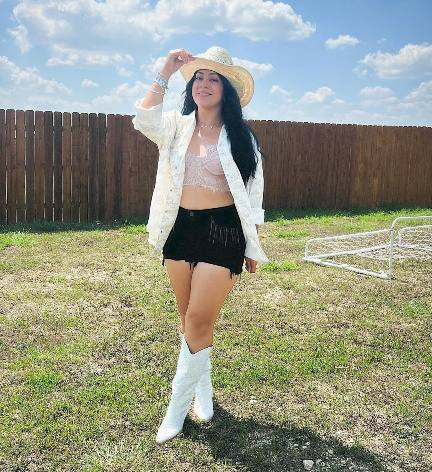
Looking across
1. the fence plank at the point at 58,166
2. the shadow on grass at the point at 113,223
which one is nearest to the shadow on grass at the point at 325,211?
the shadow on grass at the point at 113,223

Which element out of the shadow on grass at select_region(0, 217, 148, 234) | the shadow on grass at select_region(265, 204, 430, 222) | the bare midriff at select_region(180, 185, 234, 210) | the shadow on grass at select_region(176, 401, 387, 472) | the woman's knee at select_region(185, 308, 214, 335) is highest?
the bare midriff at select_region(180, 185, 234, 210)

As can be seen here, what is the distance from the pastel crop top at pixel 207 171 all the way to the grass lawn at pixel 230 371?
4.58 feet

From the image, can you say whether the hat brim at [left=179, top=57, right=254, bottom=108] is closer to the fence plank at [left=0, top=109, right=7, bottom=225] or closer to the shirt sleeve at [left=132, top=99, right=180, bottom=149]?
the shirt sleeve at [left=132, top=99, right=180, bottom=149]

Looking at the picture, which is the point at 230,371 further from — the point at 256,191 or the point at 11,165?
the point at 11,165

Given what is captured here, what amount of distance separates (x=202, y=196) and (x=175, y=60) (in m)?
0.75

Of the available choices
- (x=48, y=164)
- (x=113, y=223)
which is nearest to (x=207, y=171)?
(x=113, y=223)

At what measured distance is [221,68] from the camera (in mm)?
3197

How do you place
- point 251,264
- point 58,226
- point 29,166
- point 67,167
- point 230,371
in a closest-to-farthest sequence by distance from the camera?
point 251,264
point 230,371
point 58,226
point 29,166
point 67,167

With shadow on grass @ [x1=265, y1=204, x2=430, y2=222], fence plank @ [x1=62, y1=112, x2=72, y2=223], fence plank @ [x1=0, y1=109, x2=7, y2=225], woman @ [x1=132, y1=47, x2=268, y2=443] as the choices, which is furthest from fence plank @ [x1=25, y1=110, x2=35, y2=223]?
woman @ [x1=132, y1=47, x2=268, y2=443]

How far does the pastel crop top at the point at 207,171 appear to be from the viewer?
3.11 meters

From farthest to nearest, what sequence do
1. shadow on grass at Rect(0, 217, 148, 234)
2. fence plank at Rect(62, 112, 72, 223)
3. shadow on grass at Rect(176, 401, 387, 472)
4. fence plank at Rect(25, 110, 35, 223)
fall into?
fence plank at Rect(62, 112, 72, 223) < fence plank at Rect(25, 110, 35, 223) < shadow on grass at Rect(0, 217, 148, 234) < shadow on grass at Rect(176, 401, 387, 472)

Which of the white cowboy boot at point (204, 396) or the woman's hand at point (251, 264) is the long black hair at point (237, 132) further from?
the white cowboy boot at point (204, 396)

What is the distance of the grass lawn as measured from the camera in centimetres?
308

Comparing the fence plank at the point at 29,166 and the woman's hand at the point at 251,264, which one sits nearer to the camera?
the woman's hand at the point at 251,264
